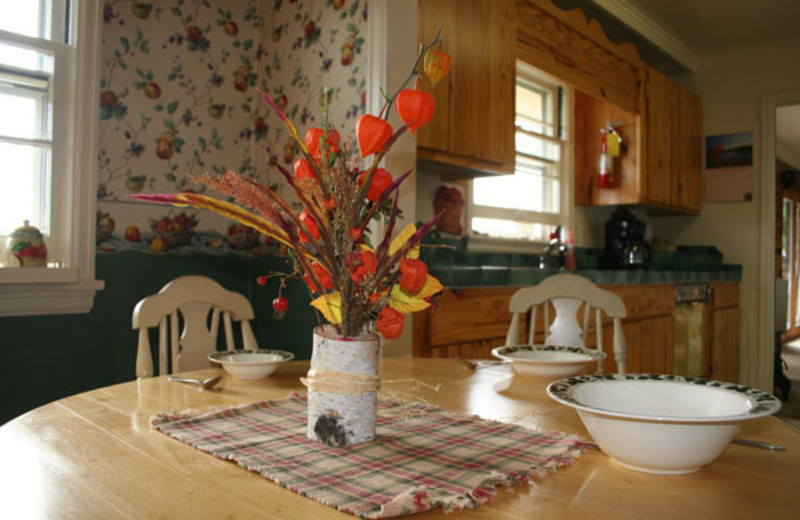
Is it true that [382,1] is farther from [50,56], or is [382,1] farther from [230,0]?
[50,56]


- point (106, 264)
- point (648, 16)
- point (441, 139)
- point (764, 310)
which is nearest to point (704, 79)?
point (648, 16)

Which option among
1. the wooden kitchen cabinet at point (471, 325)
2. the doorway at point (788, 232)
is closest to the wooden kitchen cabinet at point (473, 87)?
the wooden kitchen cabinet at point (471, 325)

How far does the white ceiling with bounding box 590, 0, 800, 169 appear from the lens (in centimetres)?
382

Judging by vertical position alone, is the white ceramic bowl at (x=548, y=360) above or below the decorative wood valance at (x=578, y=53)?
below

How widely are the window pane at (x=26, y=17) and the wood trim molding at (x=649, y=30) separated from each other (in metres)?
2.99

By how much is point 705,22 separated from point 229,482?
460 centimetres

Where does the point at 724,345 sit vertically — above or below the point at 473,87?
below

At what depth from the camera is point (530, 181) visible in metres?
3.81

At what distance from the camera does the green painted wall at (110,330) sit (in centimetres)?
201

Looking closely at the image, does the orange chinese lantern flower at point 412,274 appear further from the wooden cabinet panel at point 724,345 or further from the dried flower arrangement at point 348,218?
the wooden cabinet panel at point 724,345

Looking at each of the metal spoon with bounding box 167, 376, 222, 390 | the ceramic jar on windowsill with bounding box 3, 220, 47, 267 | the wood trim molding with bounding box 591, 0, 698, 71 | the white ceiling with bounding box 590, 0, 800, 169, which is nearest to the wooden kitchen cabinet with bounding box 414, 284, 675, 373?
the metal spoon with bounding box 167, 376, 222, 390

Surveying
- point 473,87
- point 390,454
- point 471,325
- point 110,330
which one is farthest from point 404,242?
point 473,87

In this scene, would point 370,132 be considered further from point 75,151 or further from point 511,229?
point 511,229

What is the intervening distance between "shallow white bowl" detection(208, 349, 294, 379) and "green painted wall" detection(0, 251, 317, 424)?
102 cm
